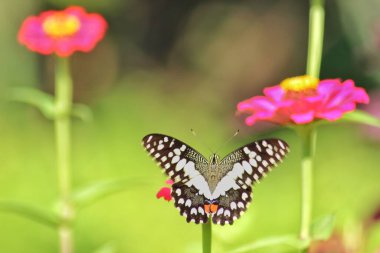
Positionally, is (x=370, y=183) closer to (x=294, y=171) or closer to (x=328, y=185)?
(x=328, y=185)

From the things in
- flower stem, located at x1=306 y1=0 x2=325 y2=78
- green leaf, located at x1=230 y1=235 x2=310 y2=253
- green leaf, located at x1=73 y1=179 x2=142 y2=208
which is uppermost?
flower stem, located at x1=306 y1=0 x2=325 y2=78

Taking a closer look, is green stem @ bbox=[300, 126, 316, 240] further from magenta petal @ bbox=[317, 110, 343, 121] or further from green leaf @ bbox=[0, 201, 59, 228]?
green leaf @ bbox=[0, 201, 59, 228]

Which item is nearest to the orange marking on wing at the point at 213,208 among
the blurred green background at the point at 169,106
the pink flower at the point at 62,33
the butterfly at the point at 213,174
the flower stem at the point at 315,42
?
the butterfly at the point at 213,174

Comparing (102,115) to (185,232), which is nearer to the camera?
(185,232)

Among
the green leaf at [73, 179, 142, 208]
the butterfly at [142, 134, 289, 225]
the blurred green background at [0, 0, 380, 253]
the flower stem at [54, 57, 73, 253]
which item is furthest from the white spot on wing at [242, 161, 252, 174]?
the blurred green background at [0, 0, 380, 253]

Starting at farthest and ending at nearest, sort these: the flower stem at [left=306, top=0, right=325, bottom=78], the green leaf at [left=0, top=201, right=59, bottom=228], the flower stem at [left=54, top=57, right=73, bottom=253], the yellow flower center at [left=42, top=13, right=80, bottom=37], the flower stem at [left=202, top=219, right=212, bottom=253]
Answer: the yellow flower center at [left=42, top=13, right=80, bottom=37] → the flower stem at [left=54, top=57, right=73, bottom=253] → the green leaf at [left=0, top=201, right=59, bottom=228] → the flower stem at [left=306, top=0, right=325, bottom=78] → the flower stem at [left=202, top=219, right=212, bottom=253]

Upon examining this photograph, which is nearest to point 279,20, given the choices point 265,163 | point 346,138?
point 346,138
